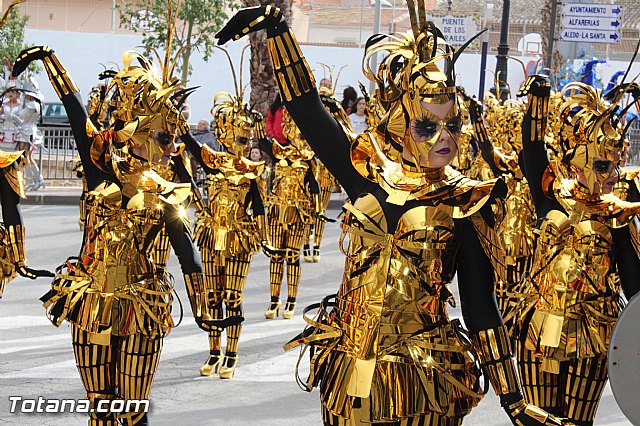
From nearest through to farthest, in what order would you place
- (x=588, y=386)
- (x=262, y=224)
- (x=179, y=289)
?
(x=588, y=386) → (x=262, y=224) → (x=179, y=289)

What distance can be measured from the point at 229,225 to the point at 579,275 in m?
3.87

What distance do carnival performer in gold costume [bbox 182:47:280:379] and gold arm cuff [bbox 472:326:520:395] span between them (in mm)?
4517

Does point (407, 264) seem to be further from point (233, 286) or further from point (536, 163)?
point (233, 286)

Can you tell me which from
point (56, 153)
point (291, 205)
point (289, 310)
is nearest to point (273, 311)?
point (289, 310)

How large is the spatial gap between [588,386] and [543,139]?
1.32 meters

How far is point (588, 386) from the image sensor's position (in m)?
5.57

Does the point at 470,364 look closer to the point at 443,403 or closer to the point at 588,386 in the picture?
the point at 443,403

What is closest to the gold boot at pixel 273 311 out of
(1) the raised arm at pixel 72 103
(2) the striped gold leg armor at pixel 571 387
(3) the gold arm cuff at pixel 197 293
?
(1) the raised arm at pixel 72 103

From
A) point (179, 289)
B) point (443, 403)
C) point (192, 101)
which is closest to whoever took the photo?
point (443, 403)

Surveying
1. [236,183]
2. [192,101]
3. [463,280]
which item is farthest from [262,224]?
[192,101]

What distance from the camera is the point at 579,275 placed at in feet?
18.5

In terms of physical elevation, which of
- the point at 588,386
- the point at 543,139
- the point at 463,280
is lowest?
the point at 588,386

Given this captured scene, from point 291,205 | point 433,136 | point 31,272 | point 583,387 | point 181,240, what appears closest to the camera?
point 433,136

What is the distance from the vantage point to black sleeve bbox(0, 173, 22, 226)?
719 centimetres
